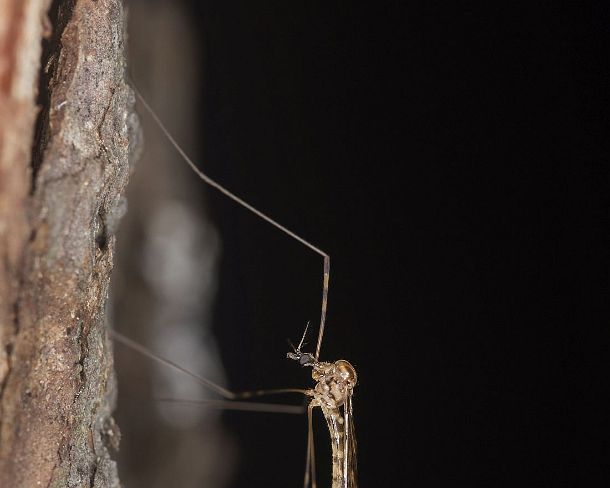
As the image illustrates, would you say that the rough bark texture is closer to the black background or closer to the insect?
the insect

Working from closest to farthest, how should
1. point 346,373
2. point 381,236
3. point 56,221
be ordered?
1. point 56,221
2. point 346,373
3. point 381,236

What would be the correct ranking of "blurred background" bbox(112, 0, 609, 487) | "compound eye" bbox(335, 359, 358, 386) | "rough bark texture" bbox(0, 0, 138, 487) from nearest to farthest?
"rough bark texture" bbox(0, 0, 138, 487)
"compound eye" bbox(335, 359, 358, 386)
"blurred background" bbox(112, 0, 609, 487)

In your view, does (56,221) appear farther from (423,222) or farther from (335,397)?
(423,222)

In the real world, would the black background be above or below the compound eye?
above

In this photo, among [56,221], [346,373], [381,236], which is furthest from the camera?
[381,236]

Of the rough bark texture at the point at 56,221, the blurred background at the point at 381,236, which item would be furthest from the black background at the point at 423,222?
the rough bark texture at the point at 56,221

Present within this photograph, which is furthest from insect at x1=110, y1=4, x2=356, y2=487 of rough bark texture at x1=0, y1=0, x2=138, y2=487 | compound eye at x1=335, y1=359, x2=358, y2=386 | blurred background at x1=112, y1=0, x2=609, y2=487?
rough bark texture at x1=0, y1=0, x2=138, y2=487

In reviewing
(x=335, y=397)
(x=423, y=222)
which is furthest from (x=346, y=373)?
(x=423, y=222)
